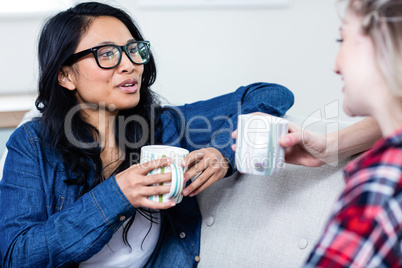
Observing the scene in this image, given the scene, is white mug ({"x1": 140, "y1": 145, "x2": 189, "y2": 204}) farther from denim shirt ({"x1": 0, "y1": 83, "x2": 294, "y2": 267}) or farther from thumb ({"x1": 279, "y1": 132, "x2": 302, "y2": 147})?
thumb ({"x1": 279, "y1": 132, "x2": 302, "y2": 147})

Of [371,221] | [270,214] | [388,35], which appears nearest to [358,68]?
[388,35]

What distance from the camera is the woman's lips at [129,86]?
4.26ft

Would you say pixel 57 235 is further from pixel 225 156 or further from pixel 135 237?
pixel 225 156

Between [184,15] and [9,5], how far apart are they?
2.44 ft

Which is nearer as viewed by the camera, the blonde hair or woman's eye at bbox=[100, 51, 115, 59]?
the blonde hair

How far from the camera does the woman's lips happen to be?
1.30 metres

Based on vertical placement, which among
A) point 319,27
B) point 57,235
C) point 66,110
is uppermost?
point 319,27

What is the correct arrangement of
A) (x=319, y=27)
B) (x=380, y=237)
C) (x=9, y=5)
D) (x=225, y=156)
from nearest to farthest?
(x=380, y=237)
(x=225, y=156)
(x=9, y=5)
(x=319, y=27)

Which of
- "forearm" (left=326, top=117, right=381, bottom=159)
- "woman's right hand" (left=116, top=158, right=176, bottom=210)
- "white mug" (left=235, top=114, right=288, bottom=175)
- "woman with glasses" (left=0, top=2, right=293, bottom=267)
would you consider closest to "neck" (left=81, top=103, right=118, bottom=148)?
"woman with glasses" (left=0, top=2, right=293, bottom=267)

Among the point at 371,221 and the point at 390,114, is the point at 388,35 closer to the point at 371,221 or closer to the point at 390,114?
the point at 390,114

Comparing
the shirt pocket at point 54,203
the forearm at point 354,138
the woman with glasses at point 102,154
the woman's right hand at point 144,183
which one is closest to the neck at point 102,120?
the woman with glasses at point 102,154

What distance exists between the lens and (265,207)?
50.7 inches

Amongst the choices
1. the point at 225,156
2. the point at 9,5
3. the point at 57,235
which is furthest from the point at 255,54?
the point at 57,235

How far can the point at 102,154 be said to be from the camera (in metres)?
1.37
